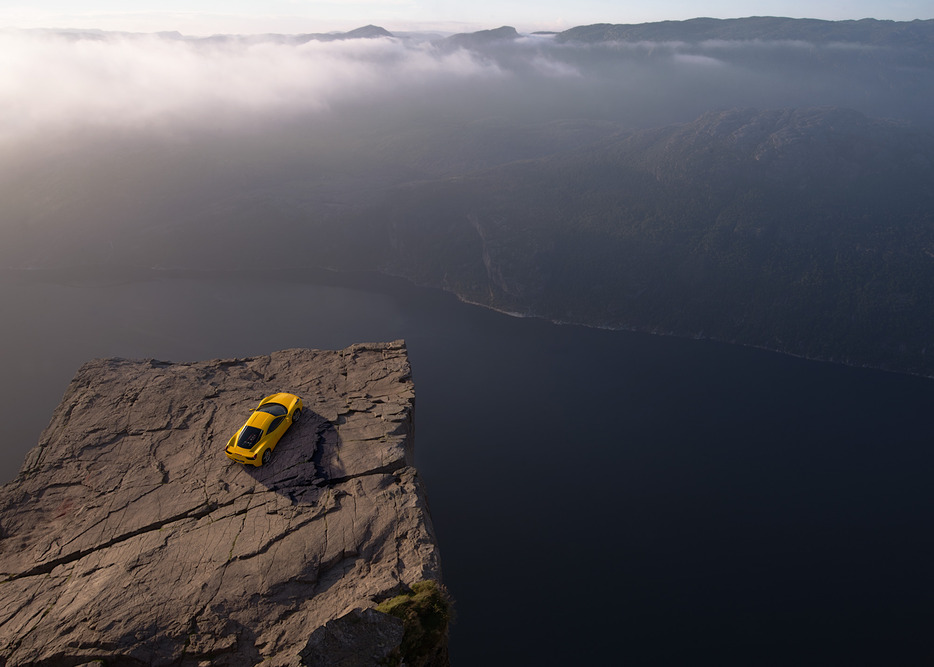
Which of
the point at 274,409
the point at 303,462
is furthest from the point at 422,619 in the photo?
the point at 274,409

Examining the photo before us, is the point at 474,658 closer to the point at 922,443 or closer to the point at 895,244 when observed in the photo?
the point at 922,443

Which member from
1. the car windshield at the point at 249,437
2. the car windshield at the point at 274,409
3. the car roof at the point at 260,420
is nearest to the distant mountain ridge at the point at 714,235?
the car windshield at the point at 274,409

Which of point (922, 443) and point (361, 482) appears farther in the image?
point (922, 443)

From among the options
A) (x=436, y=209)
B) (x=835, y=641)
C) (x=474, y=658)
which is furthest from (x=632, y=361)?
(x=436, y=209)

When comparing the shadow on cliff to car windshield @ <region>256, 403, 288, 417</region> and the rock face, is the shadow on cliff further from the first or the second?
car windshield @ <region>256, 403, 288, 417</region>

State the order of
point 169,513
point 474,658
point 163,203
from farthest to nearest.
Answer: point 163,203
point 474,658
point 169,513

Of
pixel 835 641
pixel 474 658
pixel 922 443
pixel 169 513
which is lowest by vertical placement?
pixel 922 443

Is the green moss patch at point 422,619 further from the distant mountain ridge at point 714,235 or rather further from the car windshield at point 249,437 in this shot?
the distant mountain ridge at point 714,235
